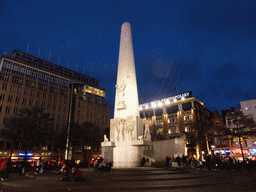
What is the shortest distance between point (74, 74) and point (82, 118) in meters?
19.3

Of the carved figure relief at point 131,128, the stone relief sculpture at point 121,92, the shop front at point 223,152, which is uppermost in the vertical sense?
the stone relief sculpture at point 121,92

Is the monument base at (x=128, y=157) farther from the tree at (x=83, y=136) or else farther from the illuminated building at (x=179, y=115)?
the illuminated building at (x=179, y=115)

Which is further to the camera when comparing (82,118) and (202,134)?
(82,118)

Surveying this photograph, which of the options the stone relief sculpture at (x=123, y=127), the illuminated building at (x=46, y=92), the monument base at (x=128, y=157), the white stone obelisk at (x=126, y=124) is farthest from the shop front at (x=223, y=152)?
the illuminated building at (x=46, y=92)

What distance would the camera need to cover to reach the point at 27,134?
3409 cm

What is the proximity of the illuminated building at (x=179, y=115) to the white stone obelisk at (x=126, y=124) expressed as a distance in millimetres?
36035

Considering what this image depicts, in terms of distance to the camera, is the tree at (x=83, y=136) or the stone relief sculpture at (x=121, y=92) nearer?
the stone relief sculpture at (x=121, y=92)

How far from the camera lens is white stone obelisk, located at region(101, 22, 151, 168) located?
58.1 ft

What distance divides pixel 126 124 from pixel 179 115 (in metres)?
45.2

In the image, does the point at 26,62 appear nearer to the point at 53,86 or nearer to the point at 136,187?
the point at 53,86

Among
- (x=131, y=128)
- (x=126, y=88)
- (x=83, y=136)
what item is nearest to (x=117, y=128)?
(x=131, y=128)

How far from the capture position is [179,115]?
198 ft

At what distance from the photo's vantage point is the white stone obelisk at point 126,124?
17.7 meters

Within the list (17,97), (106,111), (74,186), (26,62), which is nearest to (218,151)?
(106,111)
